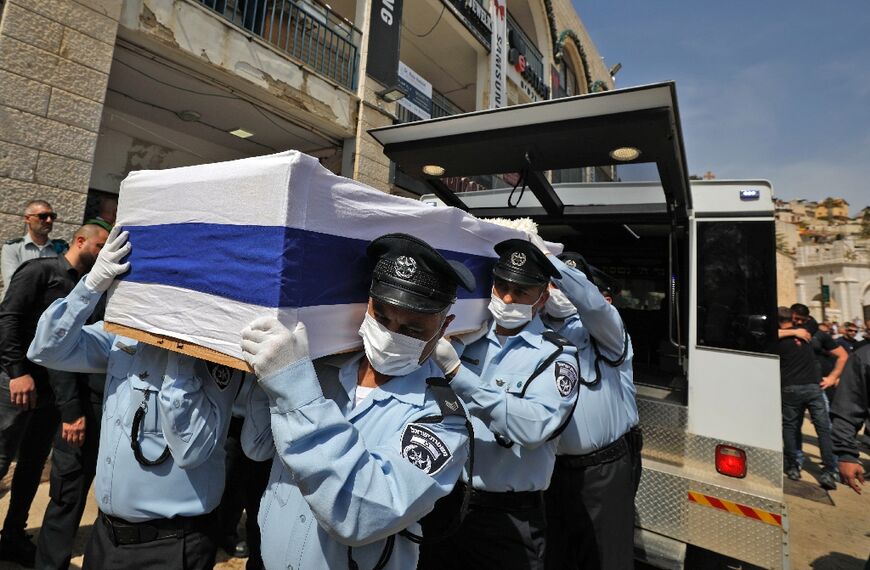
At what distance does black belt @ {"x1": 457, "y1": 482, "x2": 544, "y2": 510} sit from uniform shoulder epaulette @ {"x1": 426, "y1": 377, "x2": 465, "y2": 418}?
2.76 feet

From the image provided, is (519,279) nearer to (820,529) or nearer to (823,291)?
(820,529)

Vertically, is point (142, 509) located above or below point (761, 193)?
below

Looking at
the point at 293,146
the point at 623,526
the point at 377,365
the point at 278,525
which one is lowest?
the point at 623,526

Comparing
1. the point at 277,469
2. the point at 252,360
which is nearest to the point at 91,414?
the point at 277,469

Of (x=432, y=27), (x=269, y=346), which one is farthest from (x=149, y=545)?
(x=432, y=27)

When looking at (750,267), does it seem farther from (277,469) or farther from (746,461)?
(277,469)

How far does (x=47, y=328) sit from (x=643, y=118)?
276 centimetres

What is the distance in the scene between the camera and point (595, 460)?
247 cm

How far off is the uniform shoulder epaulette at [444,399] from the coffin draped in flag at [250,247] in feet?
0.97

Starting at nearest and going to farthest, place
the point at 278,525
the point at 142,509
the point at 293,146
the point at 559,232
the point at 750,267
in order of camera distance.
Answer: the point at 278,525 → the point at 142,509 → the point at 750,267 → the point at 559,232 → the point at 293,146

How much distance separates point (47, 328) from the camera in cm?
182

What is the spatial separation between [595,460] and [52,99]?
5.13 metres

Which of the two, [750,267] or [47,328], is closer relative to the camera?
[47,328]

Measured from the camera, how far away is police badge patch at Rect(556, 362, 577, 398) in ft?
6.54
